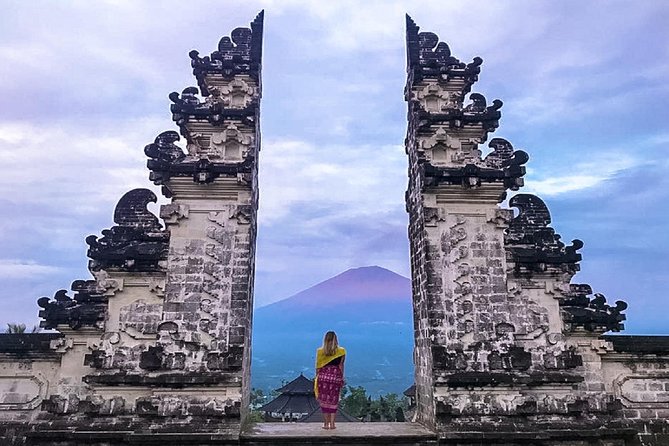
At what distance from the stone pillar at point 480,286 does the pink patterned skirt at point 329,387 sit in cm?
159

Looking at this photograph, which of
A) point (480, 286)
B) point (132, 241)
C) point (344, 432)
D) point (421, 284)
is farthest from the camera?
point (421, 284)

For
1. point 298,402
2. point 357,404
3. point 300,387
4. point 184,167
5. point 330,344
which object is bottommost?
point 357,404

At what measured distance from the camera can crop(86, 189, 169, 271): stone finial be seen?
352 inches

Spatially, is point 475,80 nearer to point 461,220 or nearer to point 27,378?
point 461,220

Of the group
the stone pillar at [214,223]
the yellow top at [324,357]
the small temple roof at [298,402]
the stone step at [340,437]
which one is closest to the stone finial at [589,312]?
the stone step at [340,437]

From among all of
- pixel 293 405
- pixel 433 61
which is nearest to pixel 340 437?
pixel 433 61

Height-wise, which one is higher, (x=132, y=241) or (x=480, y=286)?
(x=132, y=241)

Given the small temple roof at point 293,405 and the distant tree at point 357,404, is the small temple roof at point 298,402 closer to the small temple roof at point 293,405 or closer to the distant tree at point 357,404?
the small temple roof at point 293,405

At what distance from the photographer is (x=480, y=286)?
9.03 metres

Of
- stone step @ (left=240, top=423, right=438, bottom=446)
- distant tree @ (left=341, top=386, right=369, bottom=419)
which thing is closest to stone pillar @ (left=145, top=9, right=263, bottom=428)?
stone step @ (left=240, top=423, right=438, bottom=446)

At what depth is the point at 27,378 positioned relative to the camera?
28.8 feet

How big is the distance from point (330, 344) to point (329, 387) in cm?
74

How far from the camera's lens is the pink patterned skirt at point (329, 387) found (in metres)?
8.68

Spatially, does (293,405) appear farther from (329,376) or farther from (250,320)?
(329,376)
